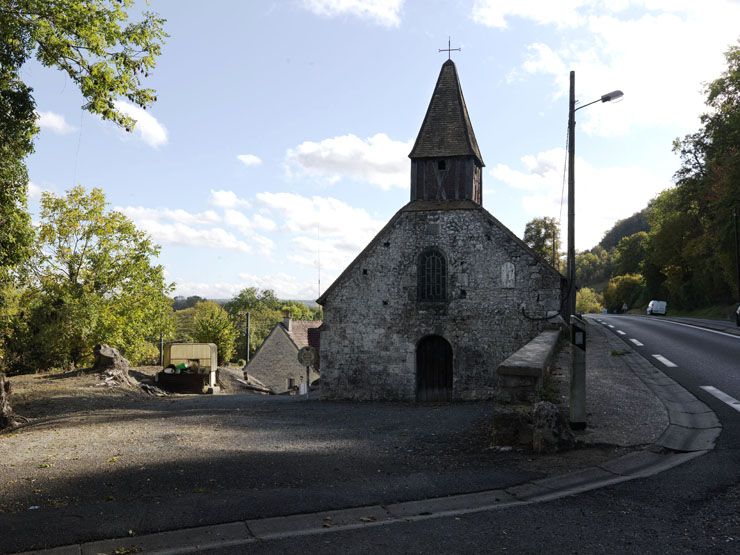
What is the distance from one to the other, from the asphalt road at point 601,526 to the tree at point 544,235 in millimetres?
Result: 47524

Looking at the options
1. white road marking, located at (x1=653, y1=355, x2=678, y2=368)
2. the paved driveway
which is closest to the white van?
white road marking, located at (x1=653, y1=355, x2=678, y2=368)

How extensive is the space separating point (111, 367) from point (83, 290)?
329 inches

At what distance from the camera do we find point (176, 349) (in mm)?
37500

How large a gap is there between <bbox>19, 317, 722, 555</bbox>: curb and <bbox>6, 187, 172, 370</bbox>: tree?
28.4 m

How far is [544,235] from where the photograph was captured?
54031 mm

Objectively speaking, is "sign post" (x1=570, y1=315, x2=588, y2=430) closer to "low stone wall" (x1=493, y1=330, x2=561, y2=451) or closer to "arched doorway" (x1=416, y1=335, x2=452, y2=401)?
"low stone wall" (x1=493, y1=330, x2=561, y2=451)

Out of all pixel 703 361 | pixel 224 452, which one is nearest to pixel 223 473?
pixel 224 452

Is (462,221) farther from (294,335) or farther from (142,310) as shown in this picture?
(294,335)

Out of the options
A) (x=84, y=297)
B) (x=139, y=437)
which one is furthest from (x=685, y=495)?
(x=84, y=297)

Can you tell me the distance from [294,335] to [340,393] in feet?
109

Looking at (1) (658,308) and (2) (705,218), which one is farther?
(1) (658,308)

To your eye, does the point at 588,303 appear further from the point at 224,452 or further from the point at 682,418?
the point at 224,452

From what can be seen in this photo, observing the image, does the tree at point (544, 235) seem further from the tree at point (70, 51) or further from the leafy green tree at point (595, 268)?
the leafy green tree at point (595, 268)

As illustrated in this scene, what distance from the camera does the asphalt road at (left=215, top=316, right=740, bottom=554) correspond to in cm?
408
